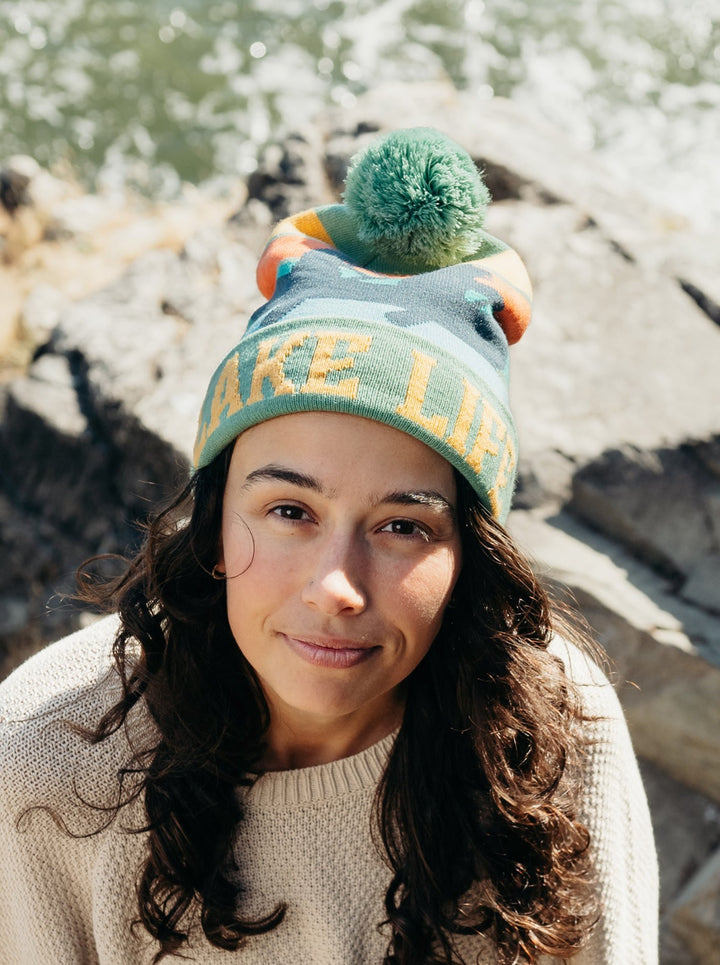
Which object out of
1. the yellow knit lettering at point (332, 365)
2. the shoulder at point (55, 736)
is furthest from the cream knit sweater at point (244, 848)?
the yellow knit lettering at point (332, 365)

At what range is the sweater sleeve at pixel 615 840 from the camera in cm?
197

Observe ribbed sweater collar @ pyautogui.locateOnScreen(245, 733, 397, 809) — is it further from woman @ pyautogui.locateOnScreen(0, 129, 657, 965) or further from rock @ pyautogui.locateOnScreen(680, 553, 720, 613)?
rock @ pyautogui.locateOnScreen(680, 553, 720, 613)

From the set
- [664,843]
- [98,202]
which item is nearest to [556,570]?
[664,843]

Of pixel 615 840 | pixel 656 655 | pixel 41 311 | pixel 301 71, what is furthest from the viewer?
pixel 301 71

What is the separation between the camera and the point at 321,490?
5.21ft

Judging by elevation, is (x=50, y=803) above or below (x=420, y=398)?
below

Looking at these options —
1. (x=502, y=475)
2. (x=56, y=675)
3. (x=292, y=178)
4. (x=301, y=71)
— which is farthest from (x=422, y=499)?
(x=301, y=71)

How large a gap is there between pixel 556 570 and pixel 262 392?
152 cm

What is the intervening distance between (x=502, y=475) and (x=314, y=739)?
0.61 m

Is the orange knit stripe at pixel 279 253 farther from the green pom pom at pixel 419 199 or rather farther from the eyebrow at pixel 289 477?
the eyebrow at pixel 289 477

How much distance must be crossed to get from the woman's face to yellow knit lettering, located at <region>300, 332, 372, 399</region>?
49 mm

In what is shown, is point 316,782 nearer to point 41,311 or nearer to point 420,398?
point 420,398

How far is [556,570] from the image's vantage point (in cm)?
292

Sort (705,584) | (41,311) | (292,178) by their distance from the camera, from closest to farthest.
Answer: (705,584) < (292,178) < (41,311)
